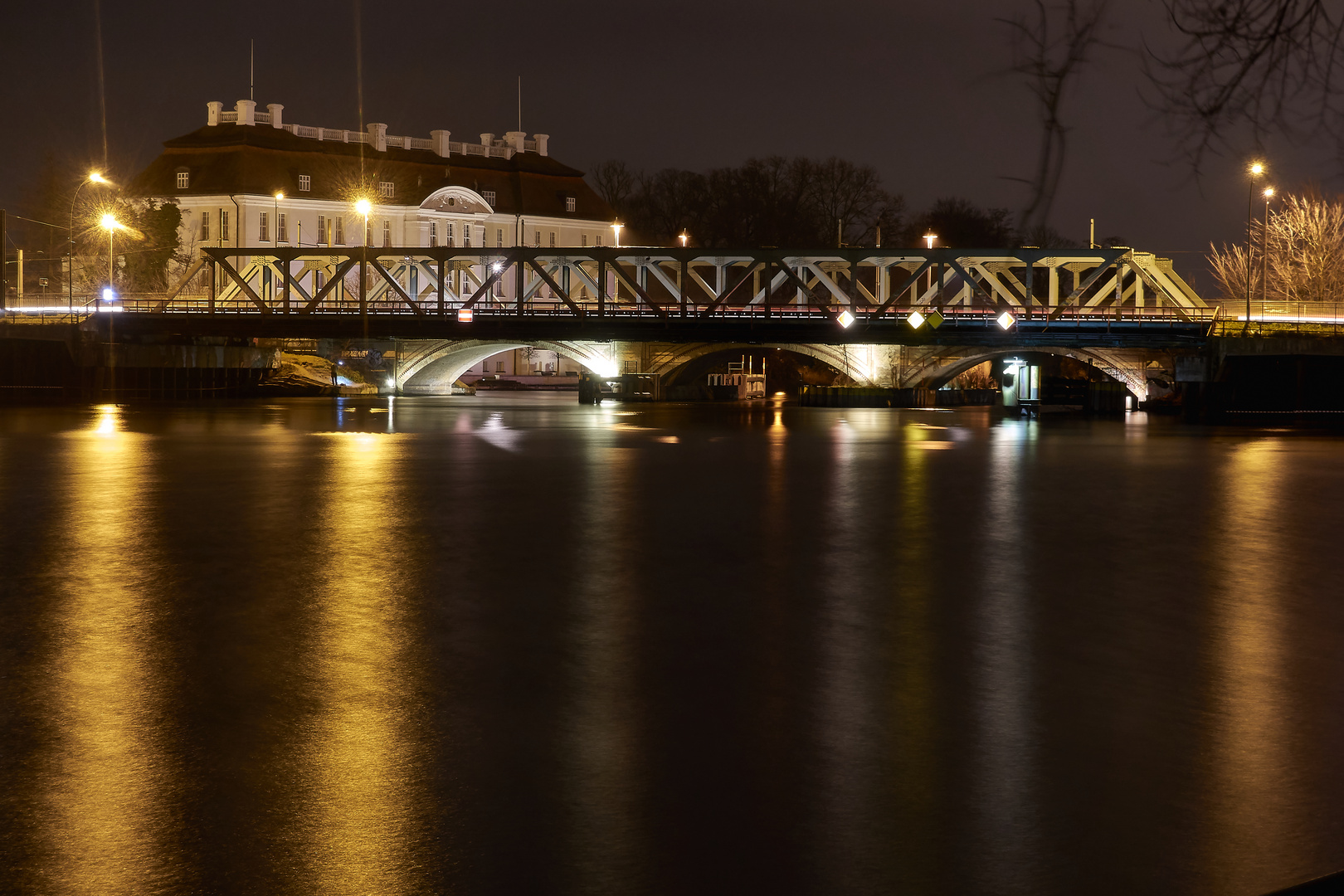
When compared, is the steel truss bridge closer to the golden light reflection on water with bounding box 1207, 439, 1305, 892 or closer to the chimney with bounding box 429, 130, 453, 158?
the chimney with bounding box 429, 130, 453, 158

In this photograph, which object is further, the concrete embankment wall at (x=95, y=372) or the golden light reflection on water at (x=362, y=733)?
the concrete embankment wall at (x=95, y=372)

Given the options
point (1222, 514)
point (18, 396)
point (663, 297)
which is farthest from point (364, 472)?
point (663, 297)

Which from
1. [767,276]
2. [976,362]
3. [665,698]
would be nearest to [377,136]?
[767,276]

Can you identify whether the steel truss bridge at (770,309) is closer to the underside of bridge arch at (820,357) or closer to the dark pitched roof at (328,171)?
the underside of bridge arch at (820,357)

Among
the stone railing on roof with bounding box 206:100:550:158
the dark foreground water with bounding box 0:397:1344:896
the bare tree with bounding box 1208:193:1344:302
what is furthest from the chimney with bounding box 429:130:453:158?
the dark foreground water with bounding box 0:397:1344:896

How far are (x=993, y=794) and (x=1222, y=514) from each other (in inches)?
558

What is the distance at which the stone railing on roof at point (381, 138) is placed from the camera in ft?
389

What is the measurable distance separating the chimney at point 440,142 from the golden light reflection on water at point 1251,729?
118293 mm

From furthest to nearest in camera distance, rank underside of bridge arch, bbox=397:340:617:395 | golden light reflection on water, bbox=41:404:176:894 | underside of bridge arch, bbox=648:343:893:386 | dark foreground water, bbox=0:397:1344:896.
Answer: underside of bridge arch, bbox=397:340:617:395 → underside of bridge arch, bbox=648:343:893:386 → dark foreground water, bbox=0:397:1344:896 → golden light reflection on water, bbox=41:404:176:894

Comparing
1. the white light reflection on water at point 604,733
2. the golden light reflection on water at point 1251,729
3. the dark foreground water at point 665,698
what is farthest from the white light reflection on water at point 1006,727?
the white light reflection on water at point 604,733

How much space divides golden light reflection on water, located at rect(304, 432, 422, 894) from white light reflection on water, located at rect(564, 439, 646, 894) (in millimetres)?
745

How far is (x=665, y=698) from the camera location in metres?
8.45

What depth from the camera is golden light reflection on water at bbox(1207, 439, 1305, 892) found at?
595cm

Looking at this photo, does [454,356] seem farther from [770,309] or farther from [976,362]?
[976,362]
